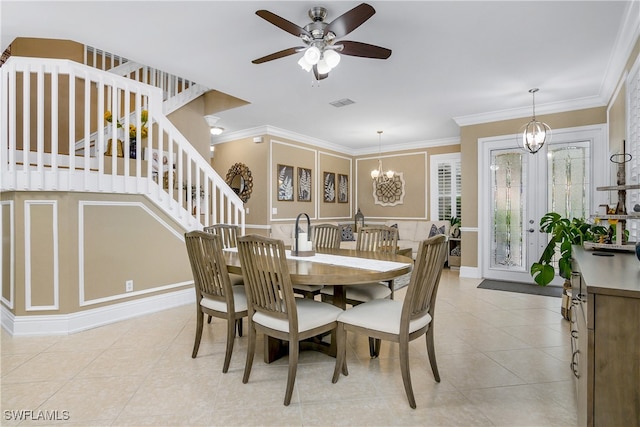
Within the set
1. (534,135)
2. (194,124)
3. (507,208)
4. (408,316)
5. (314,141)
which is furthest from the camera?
(314,141)

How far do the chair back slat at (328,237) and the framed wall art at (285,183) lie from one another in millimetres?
2741

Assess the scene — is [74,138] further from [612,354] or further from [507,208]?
[507,208]

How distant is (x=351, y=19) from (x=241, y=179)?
4835 mm

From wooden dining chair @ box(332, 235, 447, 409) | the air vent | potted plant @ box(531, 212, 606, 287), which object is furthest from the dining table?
the air vent

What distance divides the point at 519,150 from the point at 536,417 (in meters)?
4.27

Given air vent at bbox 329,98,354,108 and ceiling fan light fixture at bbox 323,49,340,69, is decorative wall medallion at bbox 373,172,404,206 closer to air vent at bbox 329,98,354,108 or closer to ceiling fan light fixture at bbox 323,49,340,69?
air vent at bbox 329,98,354,108

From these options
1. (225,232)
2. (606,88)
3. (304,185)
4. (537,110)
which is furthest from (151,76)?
(606,88)

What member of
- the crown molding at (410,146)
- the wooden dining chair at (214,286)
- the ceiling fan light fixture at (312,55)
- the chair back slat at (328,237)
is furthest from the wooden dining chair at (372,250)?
the crown molding at (410,146)

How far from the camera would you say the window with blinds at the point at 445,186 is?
22.9 ft

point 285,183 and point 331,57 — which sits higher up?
point 331,57

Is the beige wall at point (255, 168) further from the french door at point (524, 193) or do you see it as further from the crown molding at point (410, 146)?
the french door at point (524, 193)

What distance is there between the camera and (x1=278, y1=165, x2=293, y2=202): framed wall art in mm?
6363

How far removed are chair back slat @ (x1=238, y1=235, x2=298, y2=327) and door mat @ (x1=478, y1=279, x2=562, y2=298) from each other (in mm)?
3846

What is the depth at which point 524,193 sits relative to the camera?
5094mm
